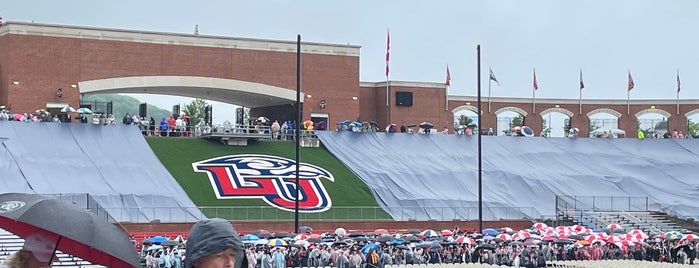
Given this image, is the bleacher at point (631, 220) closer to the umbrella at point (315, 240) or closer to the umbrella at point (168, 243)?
the umbrella at point (315, 240)

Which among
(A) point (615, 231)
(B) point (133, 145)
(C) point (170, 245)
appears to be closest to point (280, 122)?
(B) point (133, 145)

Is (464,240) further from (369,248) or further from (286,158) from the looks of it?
(286,158)

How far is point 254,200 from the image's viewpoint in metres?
50.9

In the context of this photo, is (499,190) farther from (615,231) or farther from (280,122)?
(280,122)

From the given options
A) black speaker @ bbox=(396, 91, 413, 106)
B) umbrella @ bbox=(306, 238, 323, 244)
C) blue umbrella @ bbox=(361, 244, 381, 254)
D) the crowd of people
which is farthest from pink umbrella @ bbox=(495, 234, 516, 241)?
black speaker @ bbox=(396, 91, 413, 106)

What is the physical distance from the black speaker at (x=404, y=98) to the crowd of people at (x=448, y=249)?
24540mm

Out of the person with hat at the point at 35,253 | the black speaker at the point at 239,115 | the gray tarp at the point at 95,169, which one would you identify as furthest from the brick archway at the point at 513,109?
the person with hat at the point at 35,253

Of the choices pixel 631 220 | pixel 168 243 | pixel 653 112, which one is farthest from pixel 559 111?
pixel 168 243

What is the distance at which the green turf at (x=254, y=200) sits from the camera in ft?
162

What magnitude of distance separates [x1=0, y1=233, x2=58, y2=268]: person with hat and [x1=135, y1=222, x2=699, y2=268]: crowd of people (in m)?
27.4

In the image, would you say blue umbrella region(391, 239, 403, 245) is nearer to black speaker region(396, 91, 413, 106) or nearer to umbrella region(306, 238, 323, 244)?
umbrella region(306, 238, 323, 244)

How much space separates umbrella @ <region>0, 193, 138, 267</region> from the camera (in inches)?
177

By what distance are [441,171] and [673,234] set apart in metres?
15.7

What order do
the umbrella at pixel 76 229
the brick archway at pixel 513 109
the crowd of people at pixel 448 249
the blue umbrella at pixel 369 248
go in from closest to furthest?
the umbrella at pixel 76 229
the crowd of people at pixel 448 249
the blue umbrella at pixel 369 248
the brick archway at pixel 513 109
